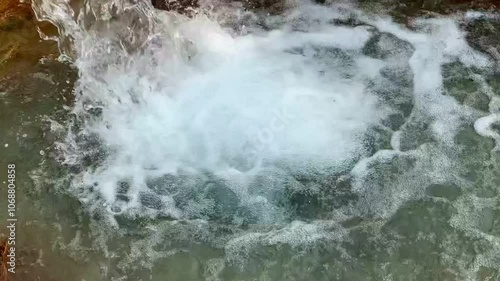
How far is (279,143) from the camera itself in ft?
16.2

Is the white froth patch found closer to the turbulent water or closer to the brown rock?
the turbulent water

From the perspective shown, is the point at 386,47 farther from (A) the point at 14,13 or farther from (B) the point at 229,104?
(A) the point at 14,13

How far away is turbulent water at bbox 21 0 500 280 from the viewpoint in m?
4.37

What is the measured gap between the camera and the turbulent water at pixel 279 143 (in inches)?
172

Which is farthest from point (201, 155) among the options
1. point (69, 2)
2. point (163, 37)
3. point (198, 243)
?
point (69, 2)

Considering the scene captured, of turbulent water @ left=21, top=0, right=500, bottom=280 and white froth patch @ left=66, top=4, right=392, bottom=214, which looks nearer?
turbulent water @ left=21, top=0, right=500, bottom=280

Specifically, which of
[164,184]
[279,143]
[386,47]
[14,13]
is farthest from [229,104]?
[14,13]

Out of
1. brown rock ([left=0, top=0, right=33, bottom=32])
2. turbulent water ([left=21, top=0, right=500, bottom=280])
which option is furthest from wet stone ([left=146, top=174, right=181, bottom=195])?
brown rock ([left=0, top=0, right=33, bottom=32])

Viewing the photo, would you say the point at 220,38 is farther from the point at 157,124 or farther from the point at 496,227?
the point at 496,227

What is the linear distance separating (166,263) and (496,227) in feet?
8.47

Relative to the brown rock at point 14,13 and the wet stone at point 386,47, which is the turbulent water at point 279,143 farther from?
the brown rock at point 14,13

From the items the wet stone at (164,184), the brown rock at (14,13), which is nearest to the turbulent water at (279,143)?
the wet stone at (164,184)

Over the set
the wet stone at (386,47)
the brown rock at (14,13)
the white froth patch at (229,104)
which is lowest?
the white froth patch at (229,104)

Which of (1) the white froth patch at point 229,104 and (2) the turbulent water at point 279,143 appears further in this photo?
(1) the white froth patch at point 229,104
